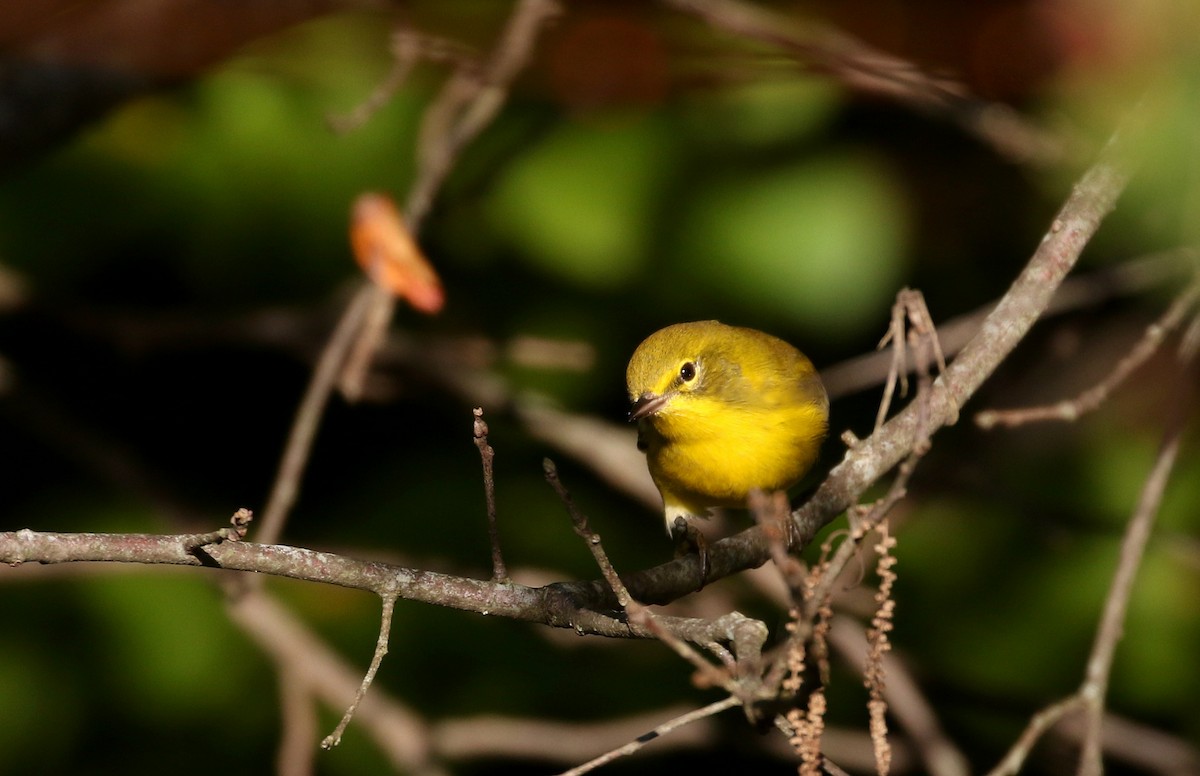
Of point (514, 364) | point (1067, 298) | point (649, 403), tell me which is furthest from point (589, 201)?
point (1067, 298)

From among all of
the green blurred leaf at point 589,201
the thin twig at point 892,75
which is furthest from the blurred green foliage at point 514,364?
the thin twig at point 892,75

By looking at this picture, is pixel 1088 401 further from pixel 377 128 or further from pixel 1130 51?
pixel 377 128

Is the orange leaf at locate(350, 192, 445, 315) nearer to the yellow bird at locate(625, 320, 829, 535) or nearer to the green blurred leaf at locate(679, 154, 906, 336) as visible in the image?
the yellow bird at locate(625, 320, 829, 535)

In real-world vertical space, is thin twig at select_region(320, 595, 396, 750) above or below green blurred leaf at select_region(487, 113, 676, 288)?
below

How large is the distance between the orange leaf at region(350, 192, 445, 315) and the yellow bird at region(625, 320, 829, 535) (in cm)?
72

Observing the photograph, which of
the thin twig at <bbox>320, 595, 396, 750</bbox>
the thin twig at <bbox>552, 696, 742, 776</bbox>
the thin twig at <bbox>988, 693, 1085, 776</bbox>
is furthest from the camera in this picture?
the thin twig at <bbox>320, 595, 396, 750</bbox>

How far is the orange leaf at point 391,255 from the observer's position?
350cm

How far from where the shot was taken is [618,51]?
13.8 ft

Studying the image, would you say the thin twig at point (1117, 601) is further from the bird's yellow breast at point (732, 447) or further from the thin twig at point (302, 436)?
the thin twig at point (302, 436)

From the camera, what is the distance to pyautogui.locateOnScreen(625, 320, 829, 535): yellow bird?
10.6 ft

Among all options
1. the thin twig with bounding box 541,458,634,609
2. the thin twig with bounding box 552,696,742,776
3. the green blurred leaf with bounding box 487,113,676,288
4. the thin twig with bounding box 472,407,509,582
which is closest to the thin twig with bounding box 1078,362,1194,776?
the thin twig with bounding box 552,696,742,776

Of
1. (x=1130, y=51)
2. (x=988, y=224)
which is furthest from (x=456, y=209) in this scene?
(x=1130, y=51)

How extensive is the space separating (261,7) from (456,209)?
3.34ft

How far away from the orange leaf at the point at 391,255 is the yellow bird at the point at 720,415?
716mm
